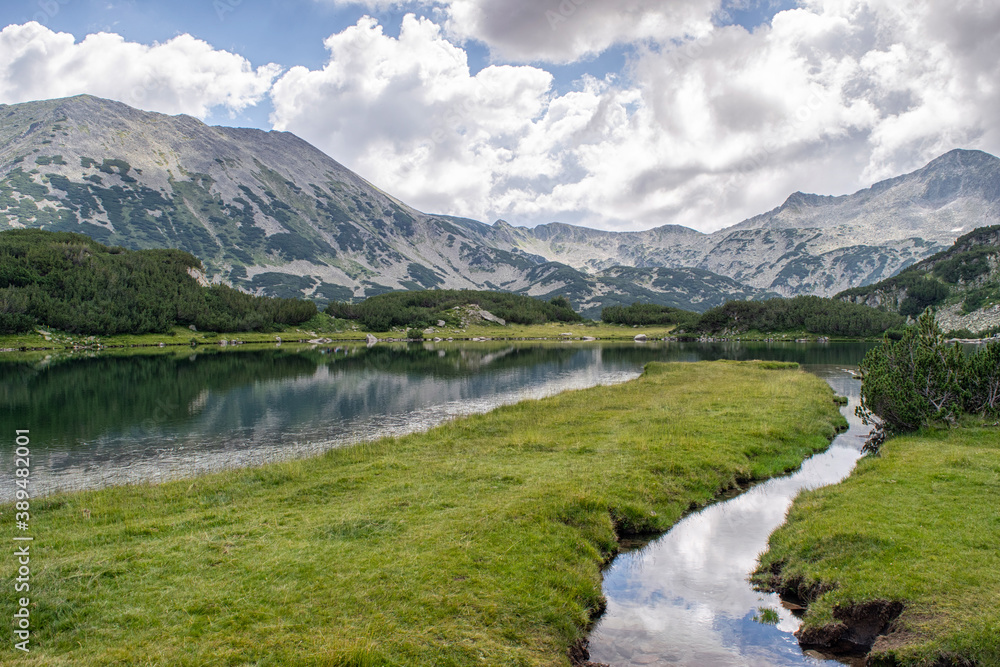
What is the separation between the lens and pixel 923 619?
11.8 m

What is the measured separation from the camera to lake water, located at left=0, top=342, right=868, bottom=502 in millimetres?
31031

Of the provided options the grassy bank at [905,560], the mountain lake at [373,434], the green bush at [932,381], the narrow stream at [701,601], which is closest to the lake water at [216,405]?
the mountain lake at [373,434]

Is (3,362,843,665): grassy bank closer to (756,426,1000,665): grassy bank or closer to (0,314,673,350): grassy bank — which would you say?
(756,426,1000,665): grassy bank

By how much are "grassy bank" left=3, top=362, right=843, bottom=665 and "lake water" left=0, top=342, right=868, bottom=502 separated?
775cm

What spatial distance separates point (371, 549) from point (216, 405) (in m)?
42.2

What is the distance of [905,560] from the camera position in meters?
14.1

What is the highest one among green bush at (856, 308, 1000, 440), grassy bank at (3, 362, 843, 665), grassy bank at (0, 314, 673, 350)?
green bush at (856, 308, 1000, 440)

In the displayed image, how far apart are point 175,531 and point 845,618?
1991 centimetres

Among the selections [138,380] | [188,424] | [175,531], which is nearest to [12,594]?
[175,531]

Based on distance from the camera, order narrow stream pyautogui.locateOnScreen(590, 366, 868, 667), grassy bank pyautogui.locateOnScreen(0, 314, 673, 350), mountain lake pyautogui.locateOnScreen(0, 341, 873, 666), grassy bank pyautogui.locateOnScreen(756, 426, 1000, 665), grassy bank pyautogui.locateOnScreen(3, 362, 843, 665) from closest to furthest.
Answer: grassy bank pyautogui.locateOnScreen(3, 362, 843, 665) < grassy bank pyautogui.locateOnScreen(756, 426, 1000, 665) < narrow stream pyautogui.locateOnScreen(590, 366, 868, 667) < mountain lake pyautogui.locateOnScreen(0, 341, 873, 666) < grassy bank pyautogui.locateOnScreen(0, 314, 673, 350)

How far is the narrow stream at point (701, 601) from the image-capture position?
1255cm

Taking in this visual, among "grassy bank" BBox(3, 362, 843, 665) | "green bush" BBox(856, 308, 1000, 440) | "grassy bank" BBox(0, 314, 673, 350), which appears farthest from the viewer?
"grassy bank" BBox(0, 314, 673, 350)

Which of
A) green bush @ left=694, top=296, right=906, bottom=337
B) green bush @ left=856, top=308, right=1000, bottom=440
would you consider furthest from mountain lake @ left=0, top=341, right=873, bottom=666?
green bush @ left=694, top=296, right=906, bottom=337

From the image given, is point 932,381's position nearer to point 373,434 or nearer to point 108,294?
point 373,434
